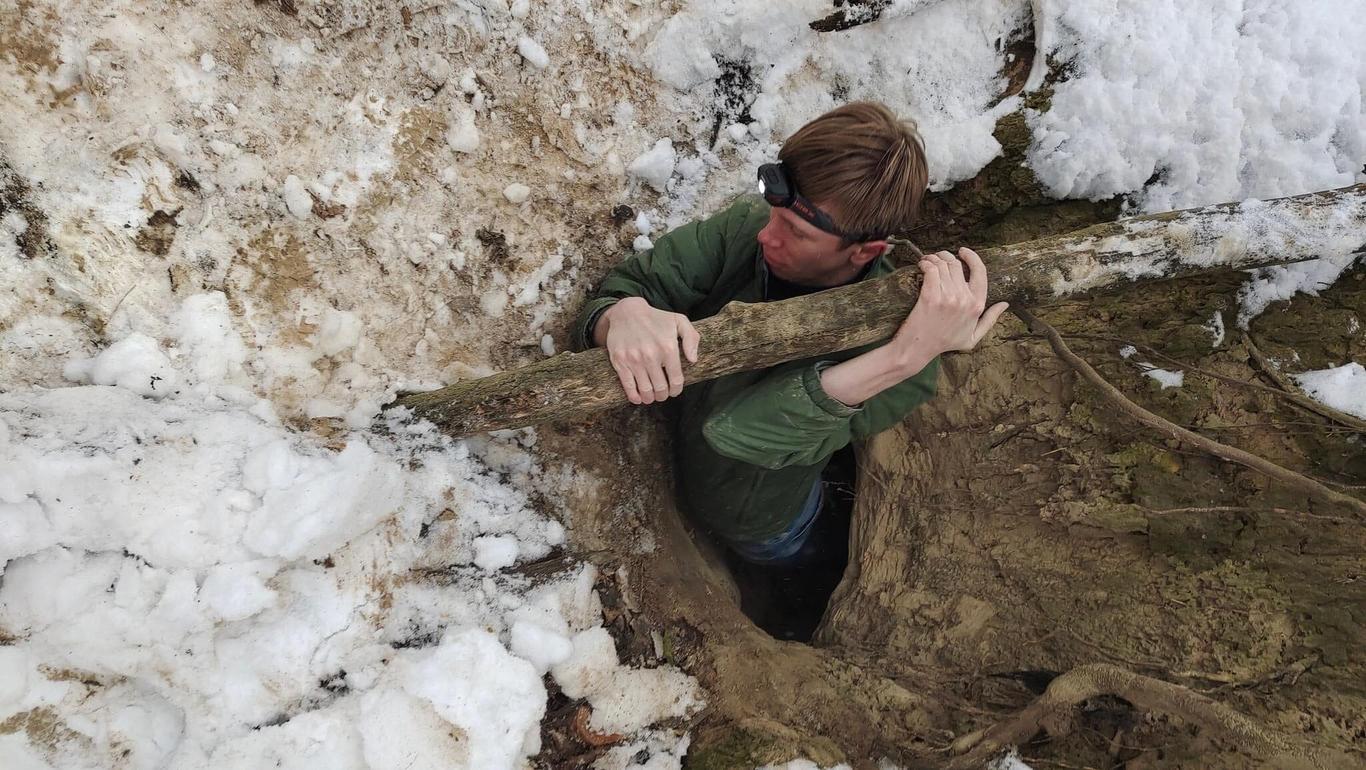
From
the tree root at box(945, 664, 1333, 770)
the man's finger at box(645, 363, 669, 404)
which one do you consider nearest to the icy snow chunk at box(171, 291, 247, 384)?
the man's finger at box(645, 363, 669, 404)

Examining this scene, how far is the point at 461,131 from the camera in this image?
6.82 ft

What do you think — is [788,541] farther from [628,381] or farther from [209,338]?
[209,338]

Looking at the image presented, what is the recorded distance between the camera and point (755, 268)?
2.03 meters

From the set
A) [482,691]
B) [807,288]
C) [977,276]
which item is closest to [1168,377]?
[977,276]

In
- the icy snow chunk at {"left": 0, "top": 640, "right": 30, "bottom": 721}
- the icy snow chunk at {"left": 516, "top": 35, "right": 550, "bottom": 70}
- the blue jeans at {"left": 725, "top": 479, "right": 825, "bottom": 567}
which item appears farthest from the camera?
the blue jeans at {"left": 725, "top": 479, "right": 825, "bottom": 567}

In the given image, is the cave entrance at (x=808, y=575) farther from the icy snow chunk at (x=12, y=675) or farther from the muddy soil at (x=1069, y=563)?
the icy snow chunk at (x=12, y=675)

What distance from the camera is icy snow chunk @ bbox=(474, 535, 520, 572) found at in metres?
1.89

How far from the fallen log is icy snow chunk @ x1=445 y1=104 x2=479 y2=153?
750 millimetres

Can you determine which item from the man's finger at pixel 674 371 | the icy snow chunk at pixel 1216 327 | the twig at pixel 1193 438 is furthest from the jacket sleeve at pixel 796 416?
the icy snow chunk at pixel 1216 327

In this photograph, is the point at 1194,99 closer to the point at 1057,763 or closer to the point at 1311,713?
the point at 1311,713

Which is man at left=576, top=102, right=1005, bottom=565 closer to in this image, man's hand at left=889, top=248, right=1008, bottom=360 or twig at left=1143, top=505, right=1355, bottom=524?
man's hand at left=889, top=248, right=1008, bottom=360

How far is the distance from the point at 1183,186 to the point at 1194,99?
10.4 inches

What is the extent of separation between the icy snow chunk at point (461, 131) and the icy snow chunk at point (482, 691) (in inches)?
54.8

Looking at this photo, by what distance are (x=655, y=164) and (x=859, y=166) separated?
0.94m
